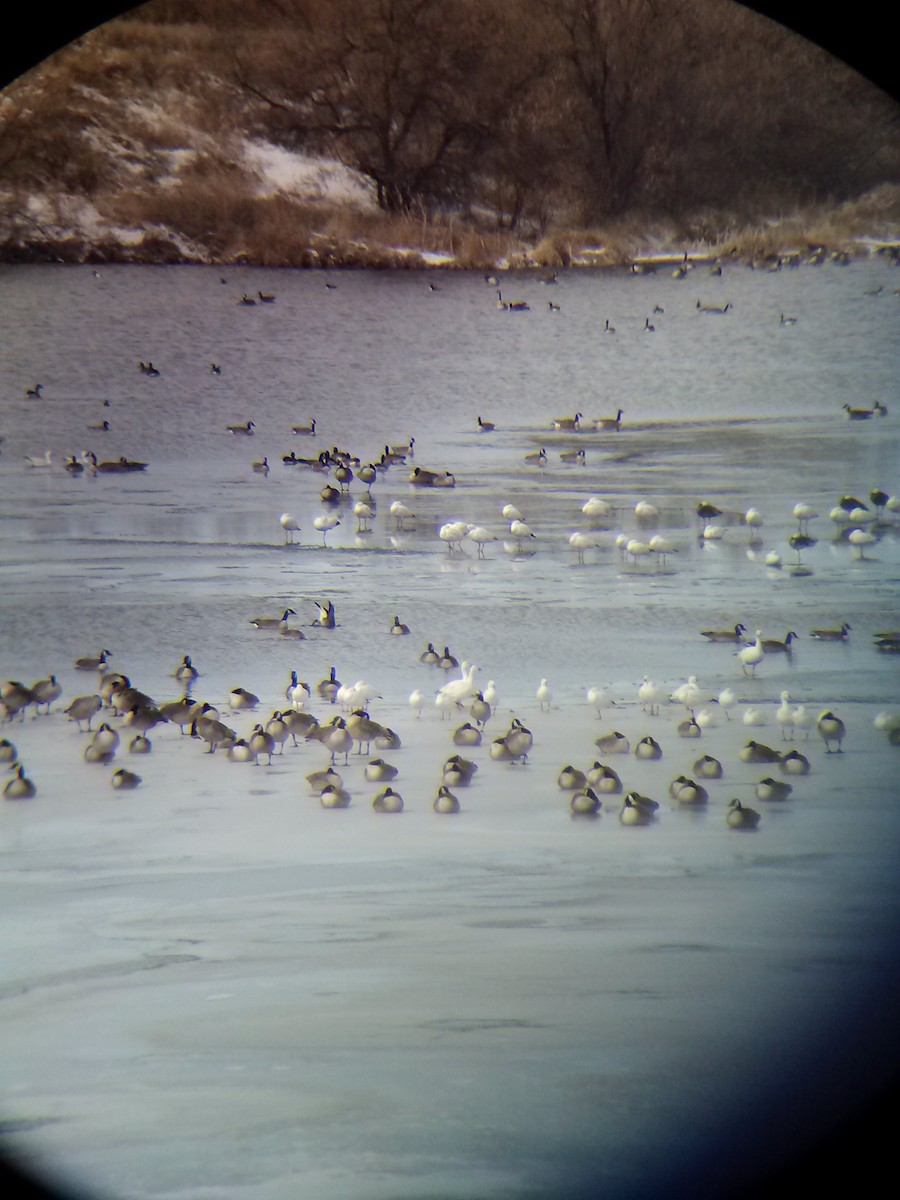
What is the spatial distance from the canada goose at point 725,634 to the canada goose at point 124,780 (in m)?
1.58

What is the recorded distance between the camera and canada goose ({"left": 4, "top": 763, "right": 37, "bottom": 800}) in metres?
3.09

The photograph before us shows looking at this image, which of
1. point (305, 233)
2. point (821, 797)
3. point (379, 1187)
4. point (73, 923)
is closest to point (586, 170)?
point (305, 233)

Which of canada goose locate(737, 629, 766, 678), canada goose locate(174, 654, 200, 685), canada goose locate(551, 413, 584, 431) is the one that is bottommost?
canada goose locate(174, 654, 200, 685)

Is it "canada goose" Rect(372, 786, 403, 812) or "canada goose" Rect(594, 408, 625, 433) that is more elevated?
"canada goose" Rect(594, 408, 625, 433)

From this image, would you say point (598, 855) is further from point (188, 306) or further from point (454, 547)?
point (188, 306)

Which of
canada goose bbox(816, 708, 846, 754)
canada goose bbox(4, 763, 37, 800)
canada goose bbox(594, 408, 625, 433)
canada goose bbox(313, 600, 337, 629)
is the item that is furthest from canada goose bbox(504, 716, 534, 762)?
canada goose bbox(594, 408, 625, 433)

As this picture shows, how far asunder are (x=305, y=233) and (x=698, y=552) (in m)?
2.05

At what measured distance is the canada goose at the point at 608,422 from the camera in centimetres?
485

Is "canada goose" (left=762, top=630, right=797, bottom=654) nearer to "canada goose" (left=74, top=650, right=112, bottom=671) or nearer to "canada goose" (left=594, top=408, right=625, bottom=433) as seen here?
"canada goose" (left=594, top=408, right=625, bottom=433)

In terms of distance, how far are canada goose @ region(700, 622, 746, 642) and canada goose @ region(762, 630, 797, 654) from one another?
0.07 metres

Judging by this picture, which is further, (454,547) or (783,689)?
(454,547)

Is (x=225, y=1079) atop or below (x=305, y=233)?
below

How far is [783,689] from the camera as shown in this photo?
139 inches

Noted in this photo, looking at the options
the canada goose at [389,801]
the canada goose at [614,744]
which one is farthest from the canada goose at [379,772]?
the canada goose at [614,744]
